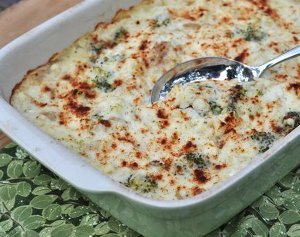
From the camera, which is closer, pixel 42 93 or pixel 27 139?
pixel 27 139

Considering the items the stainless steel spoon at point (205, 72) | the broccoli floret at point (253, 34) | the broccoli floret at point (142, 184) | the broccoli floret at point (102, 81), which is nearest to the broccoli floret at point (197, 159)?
the broccoli floret at point (142, 184)

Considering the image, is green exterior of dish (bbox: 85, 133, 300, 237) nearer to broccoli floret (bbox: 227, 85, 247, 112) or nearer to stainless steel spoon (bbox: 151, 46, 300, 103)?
broccoli floret (bbox: 227, 85, 247, 112)

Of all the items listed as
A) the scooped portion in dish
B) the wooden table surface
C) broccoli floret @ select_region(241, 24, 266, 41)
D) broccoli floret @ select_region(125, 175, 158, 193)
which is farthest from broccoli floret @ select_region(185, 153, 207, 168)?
the wooden table surface

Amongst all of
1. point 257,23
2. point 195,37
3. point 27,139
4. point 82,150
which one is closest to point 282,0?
point 257,23

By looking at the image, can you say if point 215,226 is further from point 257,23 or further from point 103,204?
point 257,23

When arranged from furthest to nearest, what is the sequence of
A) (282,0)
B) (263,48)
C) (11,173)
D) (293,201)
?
(282,0) < (263,48) < (11,173) < (293,201)

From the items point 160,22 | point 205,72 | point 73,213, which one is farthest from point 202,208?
point 160,22

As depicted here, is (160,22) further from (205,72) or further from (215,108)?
(215,108)
